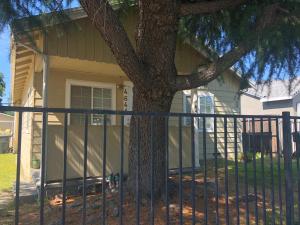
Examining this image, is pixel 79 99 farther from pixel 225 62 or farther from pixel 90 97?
pixel 225 62

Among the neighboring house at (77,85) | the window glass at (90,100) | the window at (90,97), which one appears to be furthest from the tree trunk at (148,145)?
the window glass at (90,100)

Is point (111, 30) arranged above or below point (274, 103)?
below

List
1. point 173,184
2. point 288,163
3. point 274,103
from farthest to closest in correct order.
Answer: point 274,103 < point 173,184 < point 288,163

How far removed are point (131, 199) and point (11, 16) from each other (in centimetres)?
315

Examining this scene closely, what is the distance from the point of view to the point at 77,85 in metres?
10.7

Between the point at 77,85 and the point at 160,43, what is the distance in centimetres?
543

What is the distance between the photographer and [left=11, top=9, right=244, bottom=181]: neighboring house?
8.25m

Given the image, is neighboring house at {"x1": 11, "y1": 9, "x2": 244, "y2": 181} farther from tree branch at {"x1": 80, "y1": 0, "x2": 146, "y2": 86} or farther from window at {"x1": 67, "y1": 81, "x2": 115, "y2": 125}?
tree branch at {"x1": 80, "y1": 0, "x2": 146, "y2": 86}

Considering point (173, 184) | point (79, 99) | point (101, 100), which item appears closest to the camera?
point (173, 184)

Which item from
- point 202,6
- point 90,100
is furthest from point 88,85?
point 202,6

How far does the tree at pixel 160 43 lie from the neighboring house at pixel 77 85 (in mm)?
1975

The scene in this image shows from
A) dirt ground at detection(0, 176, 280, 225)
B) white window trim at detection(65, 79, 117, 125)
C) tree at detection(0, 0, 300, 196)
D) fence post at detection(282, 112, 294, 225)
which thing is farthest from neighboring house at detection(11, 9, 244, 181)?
fence post at detection(282, 112, 294, 225)

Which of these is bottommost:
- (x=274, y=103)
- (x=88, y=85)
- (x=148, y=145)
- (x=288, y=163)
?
(x=288, y=163)

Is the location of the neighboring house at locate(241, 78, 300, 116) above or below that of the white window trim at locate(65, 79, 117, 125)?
above
